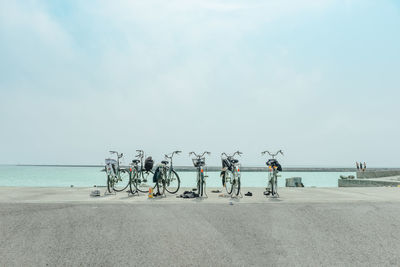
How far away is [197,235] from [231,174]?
18.8ft

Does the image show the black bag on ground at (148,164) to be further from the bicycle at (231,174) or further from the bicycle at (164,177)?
the bicycle at (231,174)

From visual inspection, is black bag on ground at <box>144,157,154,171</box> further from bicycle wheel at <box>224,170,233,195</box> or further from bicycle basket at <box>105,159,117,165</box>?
bicycle wheel at <box>224,170,233,195</box>

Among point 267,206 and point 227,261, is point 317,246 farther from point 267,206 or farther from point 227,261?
point 267,206

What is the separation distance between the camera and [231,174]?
38.0 feet

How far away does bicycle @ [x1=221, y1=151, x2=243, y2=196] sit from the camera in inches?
442

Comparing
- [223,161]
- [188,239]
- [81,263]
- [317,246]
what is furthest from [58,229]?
[223,161]

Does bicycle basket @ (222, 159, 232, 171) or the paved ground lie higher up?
bicycle basket @ (222, 159, 232, 171)

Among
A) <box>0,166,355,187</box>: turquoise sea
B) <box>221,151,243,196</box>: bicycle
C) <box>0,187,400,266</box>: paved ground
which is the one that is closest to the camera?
<box>0,187,400,266</box>: paved ground

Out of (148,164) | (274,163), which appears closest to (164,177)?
(148,164)

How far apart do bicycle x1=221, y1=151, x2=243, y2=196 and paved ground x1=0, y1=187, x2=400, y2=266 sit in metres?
2.99

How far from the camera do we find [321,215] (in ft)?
24.5

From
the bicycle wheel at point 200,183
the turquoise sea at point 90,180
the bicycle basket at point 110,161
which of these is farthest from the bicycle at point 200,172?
the turquoise sea at point 90,180

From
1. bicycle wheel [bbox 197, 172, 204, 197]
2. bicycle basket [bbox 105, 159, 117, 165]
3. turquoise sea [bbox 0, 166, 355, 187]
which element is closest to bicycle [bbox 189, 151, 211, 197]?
bicycle wheel [bbox 197, 172, 204, 197]

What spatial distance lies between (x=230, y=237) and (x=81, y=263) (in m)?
2.89
